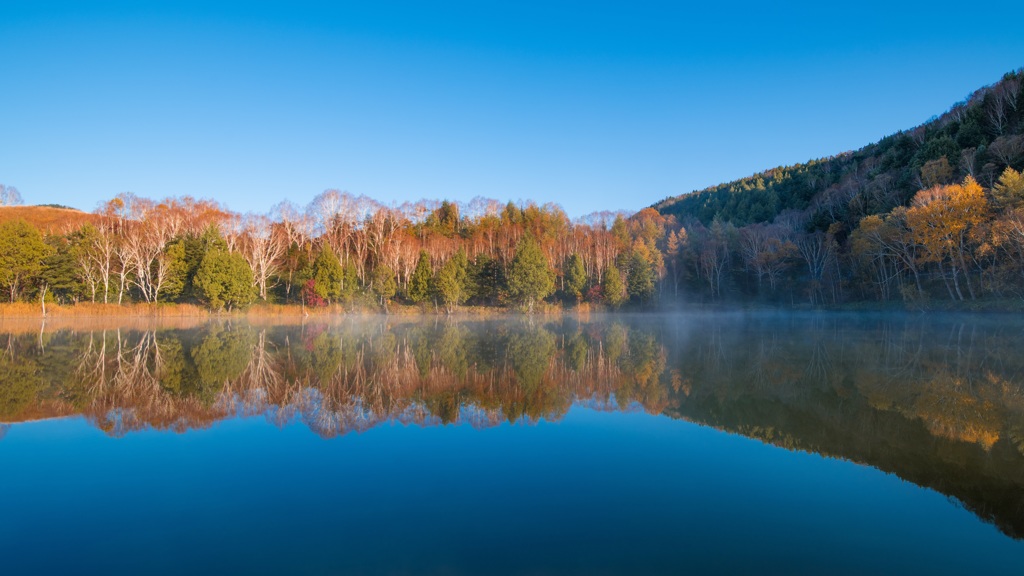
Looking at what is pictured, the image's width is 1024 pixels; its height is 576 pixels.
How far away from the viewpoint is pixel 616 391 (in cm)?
1149

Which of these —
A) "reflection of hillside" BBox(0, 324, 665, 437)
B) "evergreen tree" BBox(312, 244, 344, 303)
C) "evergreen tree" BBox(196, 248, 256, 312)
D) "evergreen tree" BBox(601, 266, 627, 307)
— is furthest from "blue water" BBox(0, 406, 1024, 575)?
"evergreen tree" BBox(601, 266, 627, 307)

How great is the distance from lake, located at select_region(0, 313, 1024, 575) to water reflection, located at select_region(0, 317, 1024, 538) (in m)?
0.07

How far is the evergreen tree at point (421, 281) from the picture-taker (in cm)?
5138

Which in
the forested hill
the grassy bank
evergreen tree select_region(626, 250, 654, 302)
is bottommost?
the grassy bank

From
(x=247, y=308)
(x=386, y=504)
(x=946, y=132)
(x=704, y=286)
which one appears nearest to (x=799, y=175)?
(x=946, y=132)

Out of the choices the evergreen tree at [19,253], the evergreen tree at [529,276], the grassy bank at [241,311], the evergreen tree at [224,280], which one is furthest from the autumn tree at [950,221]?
the evergreen tree at [19,253]

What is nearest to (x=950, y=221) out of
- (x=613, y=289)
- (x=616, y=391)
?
(x=613, y=289)

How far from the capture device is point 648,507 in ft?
17.6

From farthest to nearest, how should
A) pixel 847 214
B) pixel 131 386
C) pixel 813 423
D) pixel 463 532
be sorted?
pixel 847 214
pixel 131 386
pixel 813 423
pixel 463 532

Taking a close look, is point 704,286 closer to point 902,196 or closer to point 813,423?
point 902,196

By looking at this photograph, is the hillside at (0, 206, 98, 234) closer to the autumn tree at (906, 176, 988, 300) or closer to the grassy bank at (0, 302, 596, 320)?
the grassy bank at (0, 302, 596, 320)

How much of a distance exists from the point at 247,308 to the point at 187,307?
15.4ft

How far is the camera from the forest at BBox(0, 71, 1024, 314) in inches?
1564

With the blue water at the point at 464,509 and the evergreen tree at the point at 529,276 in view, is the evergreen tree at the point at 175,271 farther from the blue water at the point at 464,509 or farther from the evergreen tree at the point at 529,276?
the blue water at the point at 464,509
